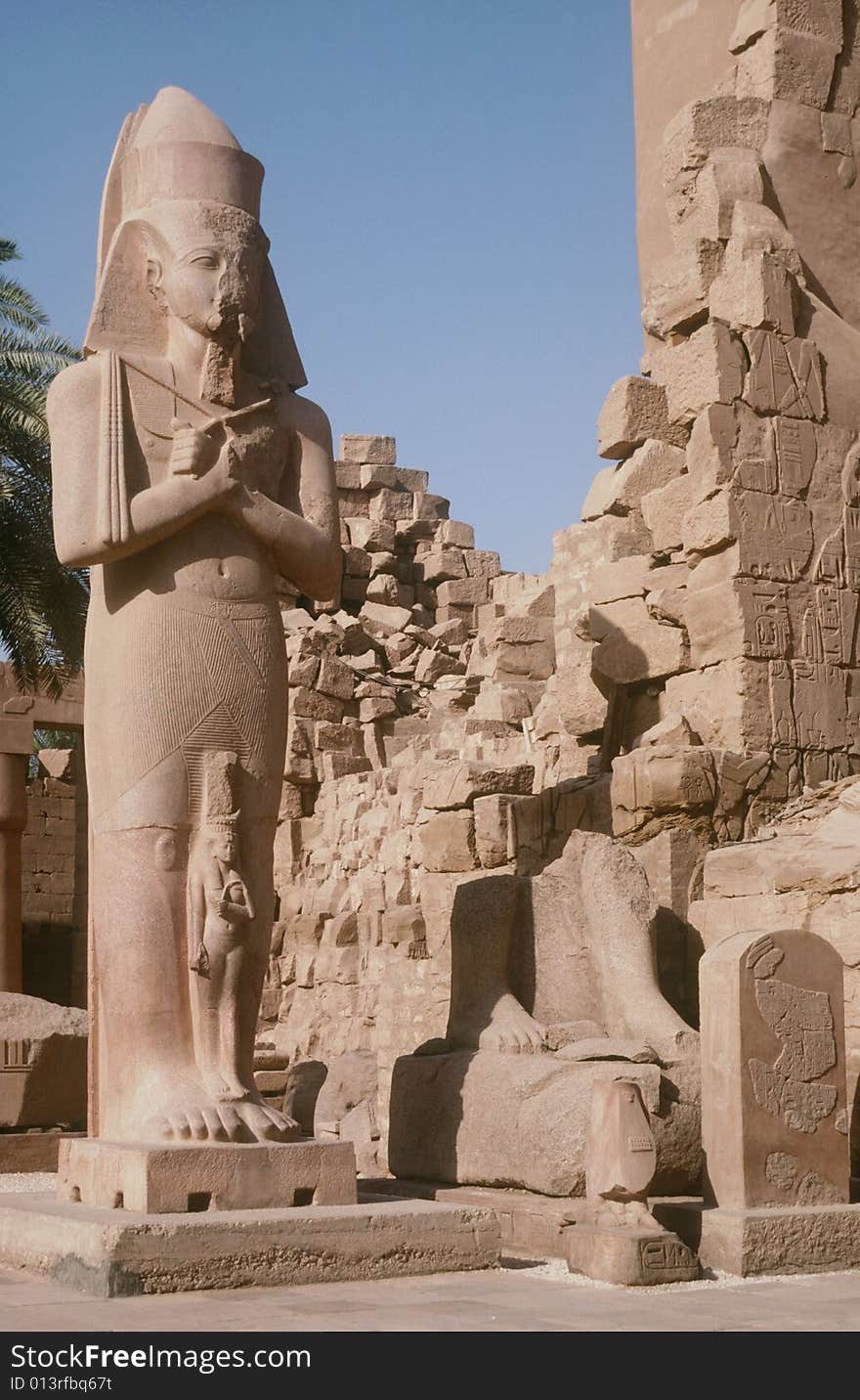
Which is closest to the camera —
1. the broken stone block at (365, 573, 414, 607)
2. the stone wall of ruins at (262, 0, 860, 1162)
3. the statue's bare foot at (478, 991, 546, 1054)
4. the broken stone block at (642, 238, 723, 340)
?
the statue's bare foot at (478, 991, 546, 1054)

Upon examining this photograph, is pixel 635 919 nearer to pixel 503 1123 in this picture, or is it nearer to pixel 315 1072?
pixel 503 1123

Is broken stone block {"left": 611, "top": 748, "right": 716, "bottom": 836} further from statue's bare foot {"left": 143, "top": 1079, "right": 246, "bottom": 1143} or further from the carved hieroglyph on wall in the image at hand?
statue's bare foot {"left": 143, "top": 1079, "right": 246, "bottom": 1143}

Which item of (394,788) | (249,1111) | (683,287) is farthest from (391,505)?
(249,1111)

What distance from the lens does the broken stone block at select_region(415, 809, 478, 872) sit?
332 inches

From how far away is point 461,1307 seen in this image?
13.8 ft

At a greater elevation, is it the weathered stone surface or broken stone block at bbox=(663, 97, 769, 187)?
broken stone block at bbox=(663, 97, 769, 187)

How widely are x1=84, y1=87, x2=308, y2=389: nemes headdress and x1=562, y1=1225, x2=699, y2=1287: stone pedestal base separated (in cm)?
280

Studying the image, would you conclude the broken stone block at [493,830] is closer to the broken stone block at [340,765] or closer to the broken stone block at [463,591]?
the broken stone block at [340,765]

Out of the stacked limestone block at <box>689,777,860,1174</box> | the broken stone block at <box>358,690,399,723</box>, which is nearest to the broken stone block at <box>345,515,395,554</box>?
the broken stone block at <box>358,690,399,723</box>

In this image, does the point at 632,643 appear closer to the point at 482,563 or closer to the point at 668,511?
the point at 668,511

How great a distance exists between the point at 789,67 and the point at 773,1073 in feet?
21.0

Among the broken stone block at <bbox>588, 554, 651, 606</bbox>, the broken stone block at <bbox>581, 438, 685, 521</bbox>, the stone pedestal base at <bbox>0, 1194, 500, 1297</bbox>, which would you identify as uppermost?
the broken stone block at <bbox>581, 438, 685, 521</bbox>

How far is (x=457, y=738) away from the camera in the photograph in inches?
507
